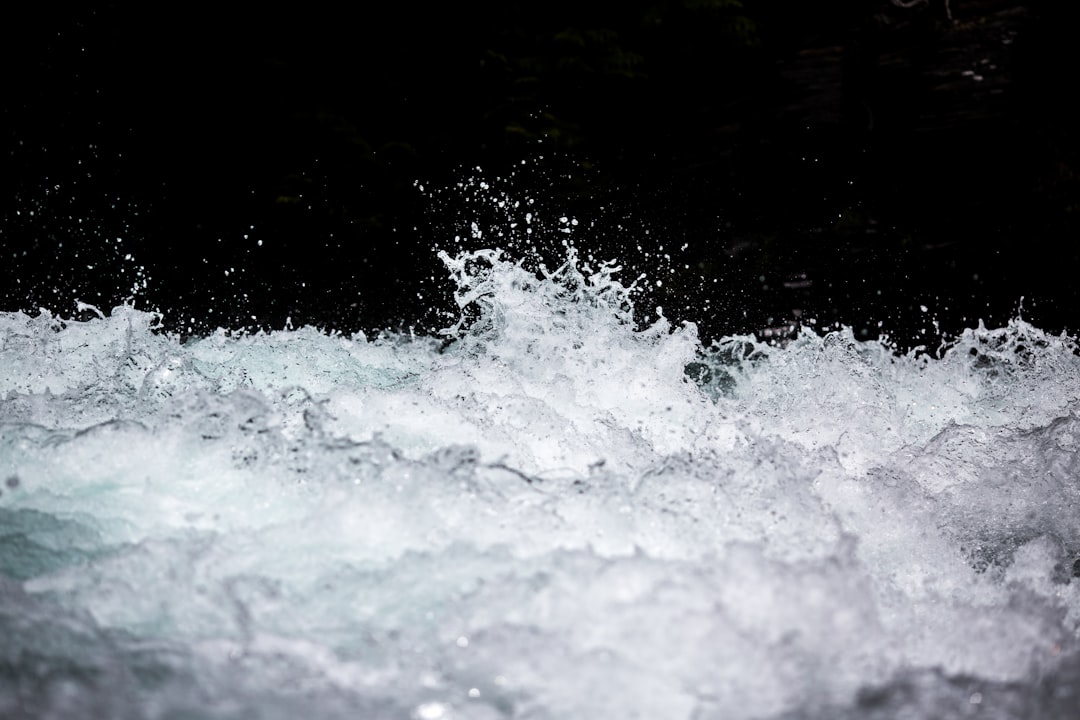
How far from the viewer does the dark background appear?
19.6 ft

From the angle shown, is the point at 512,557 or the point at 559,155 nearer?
the point at 512,557

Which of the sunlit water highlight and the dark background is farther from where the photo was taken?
the dark background

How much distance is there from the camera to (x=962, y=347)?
385 centimetres

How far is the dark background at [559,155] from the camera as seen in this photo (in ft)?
19.6

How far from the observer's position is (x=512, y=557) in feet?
5.05

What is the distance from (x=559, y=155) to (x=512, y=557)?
537cm

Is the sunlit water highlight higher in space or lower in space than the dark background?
lower

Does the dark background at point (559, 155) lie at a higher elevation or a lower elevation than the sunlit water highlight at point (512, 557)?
higher

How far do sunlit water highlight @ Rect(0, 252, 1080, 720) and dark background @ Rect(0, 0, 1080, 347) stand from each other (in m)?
3.40

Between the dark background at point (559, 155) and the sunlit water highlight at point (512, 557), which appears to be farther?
the dark background at point (559, 155)

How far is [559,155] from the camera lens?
6.54 metres

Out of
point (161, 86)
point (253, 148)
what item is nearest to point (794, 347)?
point (253, 148)

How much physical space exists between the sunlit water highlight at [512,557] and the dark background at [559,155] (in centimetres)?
340

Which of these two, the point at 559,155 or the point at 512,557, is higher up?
the point at 559,155
